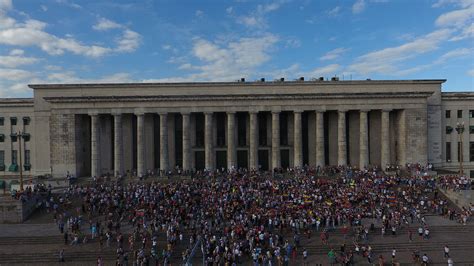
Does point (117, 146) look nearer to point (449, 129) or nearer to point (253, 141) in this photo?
point (253, 141)

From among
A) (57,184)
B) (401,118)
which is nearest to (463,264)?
(401,118)

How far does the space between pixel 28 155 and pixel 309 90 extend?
4432cm

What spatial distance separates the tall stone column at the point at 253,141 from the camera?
52625 millimetres

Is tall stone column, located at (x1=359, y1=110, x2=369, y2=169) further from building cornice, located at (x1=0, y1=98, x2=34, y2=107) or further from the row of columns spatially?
building cornice, located at (x1=0, y1=98, x2=34, y2=107)

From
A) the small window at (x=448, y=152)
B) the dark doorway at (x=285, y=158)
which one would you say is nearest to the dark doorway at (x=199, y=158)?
the dark doorway at (x=285, y=158)

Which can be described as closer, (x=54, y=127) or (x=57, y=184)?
(x=57, y=184)

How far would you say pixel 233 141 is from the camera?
52656mm

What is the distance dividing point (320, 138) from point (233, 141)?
1238 cm

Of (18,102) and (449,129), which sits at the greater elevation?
(18,102)

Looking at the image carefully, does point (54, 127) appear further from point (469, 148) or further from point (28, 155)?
point (469, 148)

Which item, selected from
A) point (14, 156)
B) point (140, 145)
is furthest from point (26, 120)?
point (140, 145)

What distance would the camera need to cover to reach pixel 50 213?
37312mm

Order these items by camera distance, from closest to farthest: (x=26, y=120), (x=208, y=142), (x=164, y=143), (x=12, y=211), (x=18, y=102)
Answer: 1. (x=12, y=211)
2. (x=164, y=143)
3. (x=208, y=142)
4. (x=18, y=102)
5. (x=26, y=120)

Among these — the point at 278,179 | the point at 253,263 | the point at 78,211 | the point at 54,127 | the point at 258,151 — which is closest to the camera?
the point at 253,263
